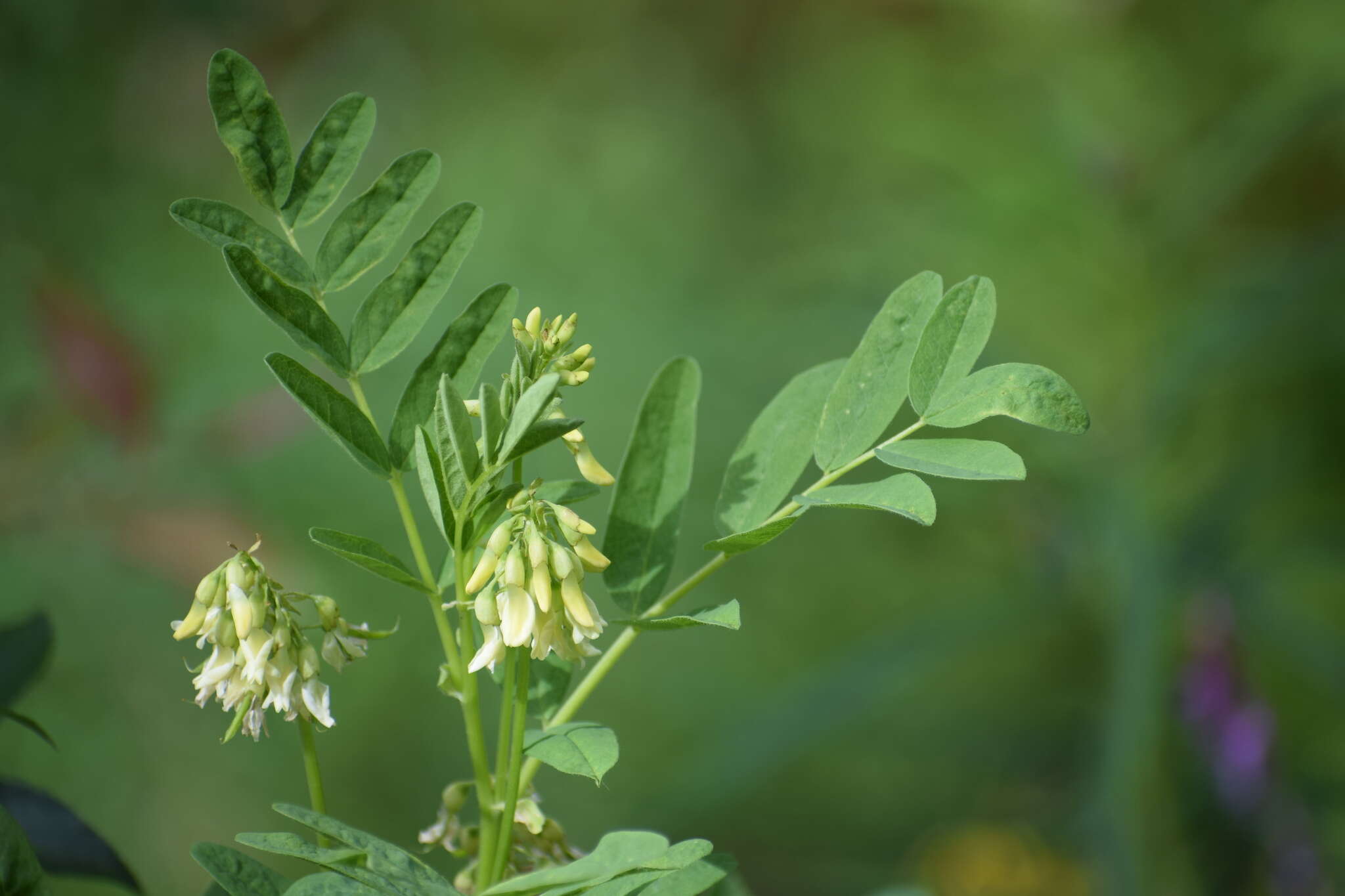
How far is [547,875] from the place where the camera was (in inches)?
10.3

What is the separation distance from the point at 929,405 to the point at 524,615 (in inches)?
5.6

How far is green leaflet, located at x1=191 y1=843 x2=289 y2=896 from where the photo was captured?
232mm

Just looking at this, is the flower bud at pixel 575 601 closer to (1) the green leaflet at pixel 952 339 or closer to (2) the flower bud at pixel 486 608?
(2) the flower bud at pixel 486 608

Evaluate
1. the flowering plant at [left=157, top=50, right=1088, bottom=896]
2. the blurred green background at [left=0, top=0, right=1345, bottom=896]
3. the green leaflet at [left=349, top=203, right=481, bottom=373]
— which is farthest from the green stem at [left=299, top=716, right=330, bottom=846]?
the blurred green background at [left=0, top=0, right=1345, bottom=896]

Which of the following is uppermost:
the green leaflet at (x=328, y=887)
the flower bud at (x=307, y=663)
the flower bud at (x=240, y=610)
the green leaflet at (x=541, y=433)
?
the green leaflet at (x=541, y=433)

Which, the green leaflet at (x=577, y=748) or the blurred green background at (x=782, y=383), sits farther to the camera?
the blurred green background at (x=782, y=383)

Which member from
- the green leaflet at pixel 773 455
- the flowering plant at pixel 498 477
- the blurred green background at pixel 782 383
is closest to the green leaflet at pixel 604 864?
the flowering plant at pixel 498 477

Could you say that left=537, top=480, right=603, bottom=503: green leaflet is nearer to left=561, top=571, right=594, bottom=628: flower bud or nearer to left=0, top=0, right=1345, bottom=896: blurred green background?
left=561, top=571, right=594, bottom=628: flower bud

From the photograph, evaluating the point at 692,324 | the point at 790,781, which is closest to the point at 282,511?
Result: the point at 692,324

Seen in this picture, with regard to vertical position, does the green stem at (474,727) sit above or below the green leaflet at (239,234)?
below

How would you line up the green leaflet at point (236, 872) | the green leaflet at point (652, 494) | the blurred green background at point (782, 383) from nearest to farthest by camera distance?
the green leaflet at point (236, 872), the green leaflet at point (652, 494), the blurred green background at point (782, 383)

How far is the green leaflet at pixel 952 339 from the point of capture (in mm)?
317

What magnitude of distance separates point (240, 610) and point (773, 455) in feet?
0.53

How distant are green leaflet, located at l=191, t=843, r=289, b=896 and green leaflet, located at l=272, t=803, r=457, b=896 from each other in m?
0.01
